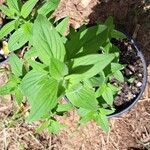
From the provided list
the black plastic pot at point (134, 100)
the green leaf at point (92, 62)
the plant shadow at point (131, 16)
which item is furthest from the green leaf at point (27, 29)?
the plant shadow at point (131, 16)

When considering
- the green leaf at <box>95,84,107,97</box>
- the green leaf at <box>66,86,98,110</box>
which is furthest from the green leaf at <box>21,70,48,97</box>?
the green leaf at <box>95,84,107,97</box>

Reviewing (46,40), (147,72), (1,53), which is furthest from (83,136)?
(46,40)

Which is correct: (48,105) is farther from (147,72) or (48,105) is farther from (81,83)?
(147,72)

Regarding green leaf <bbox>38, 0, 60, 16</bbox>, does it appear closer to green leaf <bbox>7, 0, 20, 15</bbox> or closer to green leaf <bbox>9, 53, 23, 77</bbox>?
green leaf <bbox>7, 0, 20, 15</bbox>

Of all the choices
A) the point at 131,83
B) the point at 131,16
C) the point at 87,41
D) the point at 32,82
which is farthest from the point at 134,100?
the point at 32,82

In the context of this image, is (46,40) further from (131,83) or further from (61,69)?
(131,83)

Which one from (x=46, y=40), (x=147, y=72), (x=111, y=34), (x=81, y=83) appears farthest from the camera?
(x=147, y=72)
